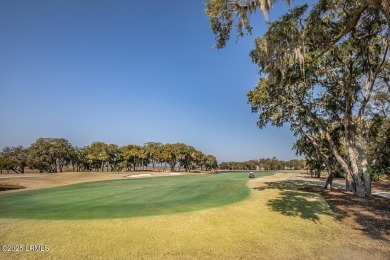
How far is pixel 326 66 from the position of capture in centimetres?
1839

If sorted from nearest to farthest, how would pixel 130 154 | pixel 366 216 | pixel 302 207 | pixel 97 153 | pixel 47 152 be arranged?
pixel 366 216 → pixel 302 207 → pixel 47 152 → pixel 97 153 → pixel 130 154

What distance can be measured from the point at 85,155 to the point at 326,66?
100892 mm

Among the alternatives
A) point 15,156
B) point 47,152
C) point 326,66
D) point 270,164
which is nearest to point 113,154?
point 47,152

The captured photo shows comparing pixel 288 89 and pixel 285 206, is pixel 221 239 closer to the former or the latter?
pixel 285 206

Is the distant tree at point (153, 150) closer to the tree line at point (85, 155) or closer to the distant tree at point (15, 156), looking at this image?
the tree line at point (85, 155)

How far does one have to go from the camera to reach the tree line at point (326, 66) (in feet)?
36.7

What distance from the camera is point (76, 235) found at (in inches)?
322

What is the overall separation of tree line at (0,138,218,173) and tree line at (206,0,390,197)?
79.3m

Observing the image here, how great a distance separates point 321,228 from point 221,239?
15.1 feet

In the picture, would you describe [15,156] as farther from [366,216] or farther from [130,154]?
[366,216]

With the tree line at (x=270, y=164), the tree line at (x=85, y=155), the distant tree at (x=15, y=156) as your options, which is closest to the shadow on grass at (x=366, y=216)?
the tree line at (x=85, y=155)

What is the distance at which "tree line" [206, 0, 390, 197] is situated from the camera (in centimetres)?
1118

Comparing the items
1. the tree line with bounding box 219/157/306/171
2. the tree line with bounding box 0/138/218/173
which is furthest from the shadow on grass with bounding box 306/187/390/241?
the tree line with bounding box 219/157/306/171

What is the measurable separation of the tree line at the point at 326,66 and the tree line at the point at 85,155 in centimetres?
7926
